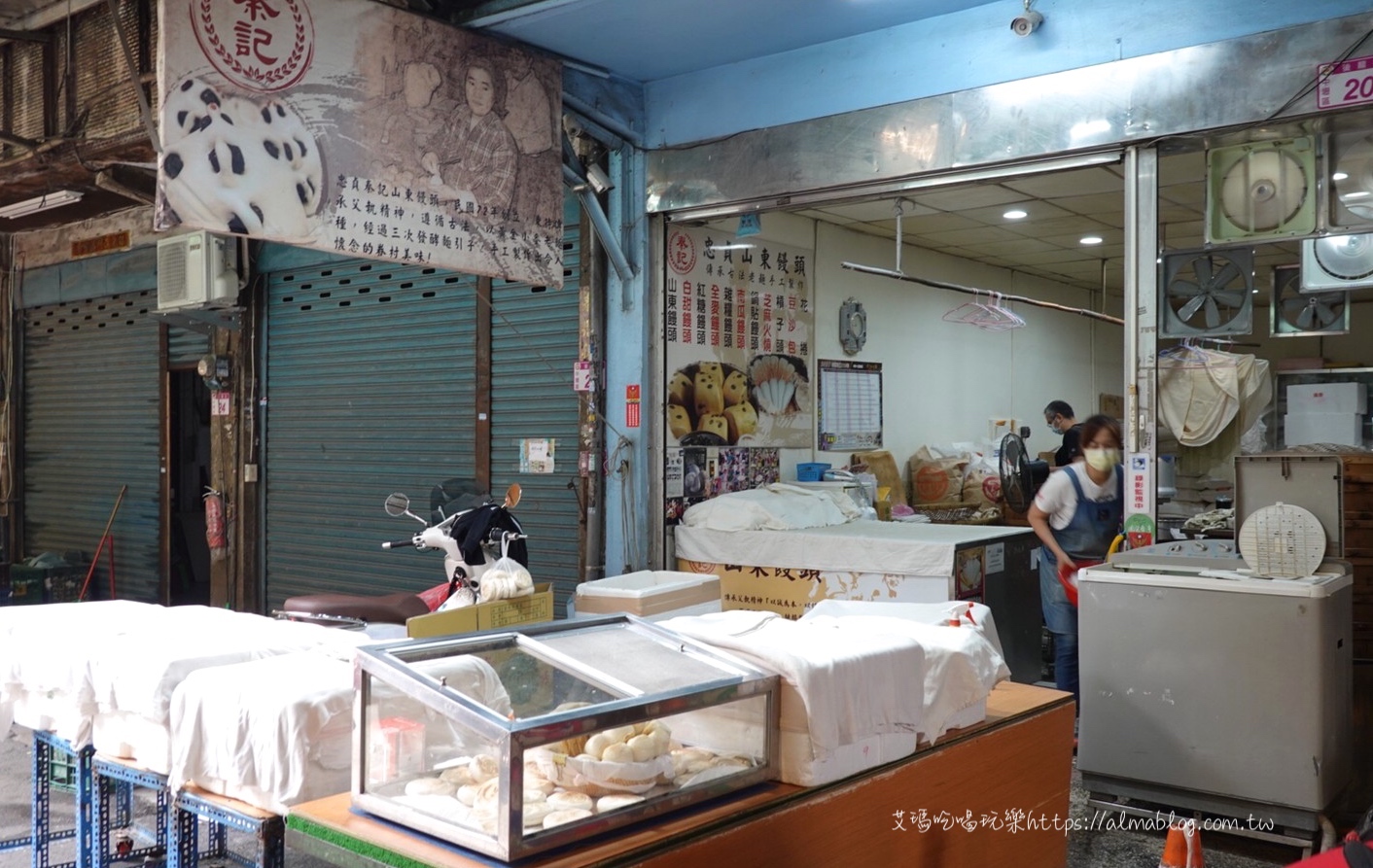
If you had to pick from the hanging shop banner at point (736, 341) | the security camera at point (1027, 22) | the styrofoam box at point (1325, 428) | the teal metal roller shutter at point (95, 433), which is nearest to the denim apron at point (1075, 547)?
the security camera at point (1027, 22)

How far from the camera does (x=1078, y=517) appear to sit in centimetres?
584

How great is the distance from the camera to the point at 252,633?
12.4 ft

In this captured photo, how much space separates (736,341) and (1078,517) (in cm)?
280

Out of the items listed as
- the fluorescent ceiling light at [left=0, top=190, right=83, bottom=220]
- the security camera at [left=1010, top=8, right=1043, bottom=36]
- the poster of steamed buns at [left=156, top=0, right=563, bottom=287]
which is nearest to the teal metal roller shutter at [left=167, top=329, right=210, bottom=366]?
the fluorescent ceiling light at [left=0, top=190, right=83, bottom=220]

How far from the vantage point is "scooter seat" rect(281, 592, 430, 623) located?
4871 millimetres

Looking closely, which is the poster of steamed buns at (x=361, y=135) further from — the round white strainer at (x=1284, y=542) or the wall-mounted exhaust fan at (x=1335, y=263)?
the wall-mounted exhaust fan at (x=1335, y=263)

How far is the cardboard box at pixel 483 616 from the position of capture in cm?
413

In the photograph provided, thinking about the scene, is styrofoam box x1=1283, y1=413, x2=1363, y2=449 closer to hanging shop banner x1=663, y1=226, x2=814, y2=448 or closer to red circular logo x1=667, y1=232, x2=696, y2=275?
hanging shop banner x1=663, y1=226, x2=814, y2=448

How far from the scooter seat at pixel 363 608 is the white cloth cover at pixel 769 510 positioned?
2.37 metres

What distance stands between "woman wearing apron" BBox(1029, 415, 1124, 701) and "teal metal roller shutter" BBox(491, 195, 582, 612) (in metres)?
3.02

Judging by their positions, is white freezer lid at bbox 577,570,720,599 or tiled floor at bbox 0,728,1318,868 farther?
white freezer lid at bbox 577,570,720,599

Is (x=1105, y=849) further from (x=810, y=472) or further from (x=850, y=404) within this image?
(x=850, y=404)

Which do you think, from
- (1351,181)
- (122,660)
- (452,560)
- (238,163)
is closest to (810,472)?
(452,560)

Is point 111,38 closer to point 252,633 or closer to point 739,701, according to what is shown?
point 252,633
